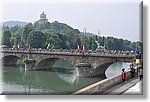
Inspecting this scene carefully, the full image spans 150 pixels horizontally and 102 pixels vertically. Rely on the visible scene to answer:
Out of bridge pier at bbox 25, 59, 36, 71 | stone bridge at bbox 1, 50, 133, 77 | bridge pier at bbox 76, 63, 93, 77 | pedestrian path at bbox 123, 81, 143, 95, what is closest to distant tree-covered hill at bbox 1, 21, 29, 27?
pedestrian path at bbox 123, 81, 143, 95

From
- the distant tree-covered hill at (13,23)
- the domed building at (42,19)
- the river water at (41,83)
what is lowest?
the river water at (41,83)

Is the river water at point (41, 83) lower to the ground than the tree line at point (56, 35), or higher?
lower

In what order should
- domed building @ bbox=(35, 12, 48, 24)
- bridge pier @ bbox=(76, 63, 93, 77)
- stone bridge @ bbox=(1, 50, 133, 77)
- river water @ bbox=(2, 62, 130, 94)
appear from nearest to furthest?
river water @ bbox=(2, 62, 130, 94) → domed building @ bbox=(35, 12, 48, 24) → stone bridge @ bbox=(1, 50, 133, 77) → bridge pier @ bbox=(76, 63, 93, 77)

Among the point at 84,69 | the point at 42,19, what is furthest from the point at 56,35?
the point at 84,69

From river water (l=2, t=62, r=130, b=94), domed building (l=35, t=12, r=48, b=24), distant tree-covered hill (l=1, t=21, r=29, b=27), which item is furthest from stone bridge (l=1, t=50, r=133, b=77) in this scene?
distant tree-covered hill (l=1, t=21, r=29, b=27)

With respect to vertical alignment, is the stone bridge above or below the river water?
above

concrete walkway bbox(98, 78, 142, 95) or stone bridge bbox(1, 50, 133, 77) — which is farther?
stone bridge bbox(1, 50, 133, 77)

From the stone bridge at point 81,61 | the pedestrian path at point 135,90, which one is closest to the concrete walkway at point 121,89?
the pedestrian path at point 135,90

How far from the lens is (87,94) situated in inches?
177

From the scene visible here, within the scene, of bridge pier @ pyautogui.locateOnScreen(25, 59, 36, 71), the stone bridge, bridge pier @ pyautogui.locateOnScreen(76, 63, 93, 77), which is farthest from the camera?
bridge pier @ pyautogui.locateOnScreen(25, 59, 36, 71)

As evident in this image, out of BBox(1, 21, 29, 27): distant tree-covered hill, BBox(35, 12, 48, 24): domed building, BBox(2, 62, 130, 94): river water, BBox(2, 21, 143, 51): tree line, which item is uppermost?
BBox(35, 12, 48, 24): domed building

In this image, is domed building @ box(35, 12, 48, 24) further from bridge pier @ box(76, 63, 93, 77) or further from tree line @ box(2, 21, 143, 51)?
bridge pier @ box(76, 63, 93, 77)

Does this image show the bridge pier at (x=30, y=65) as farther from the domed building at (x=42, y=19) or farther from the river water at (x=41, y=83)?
the domed building at (x=42, y=19)

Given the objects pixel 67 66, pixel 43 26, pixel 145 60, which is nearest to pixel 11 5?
pixel 43 26
